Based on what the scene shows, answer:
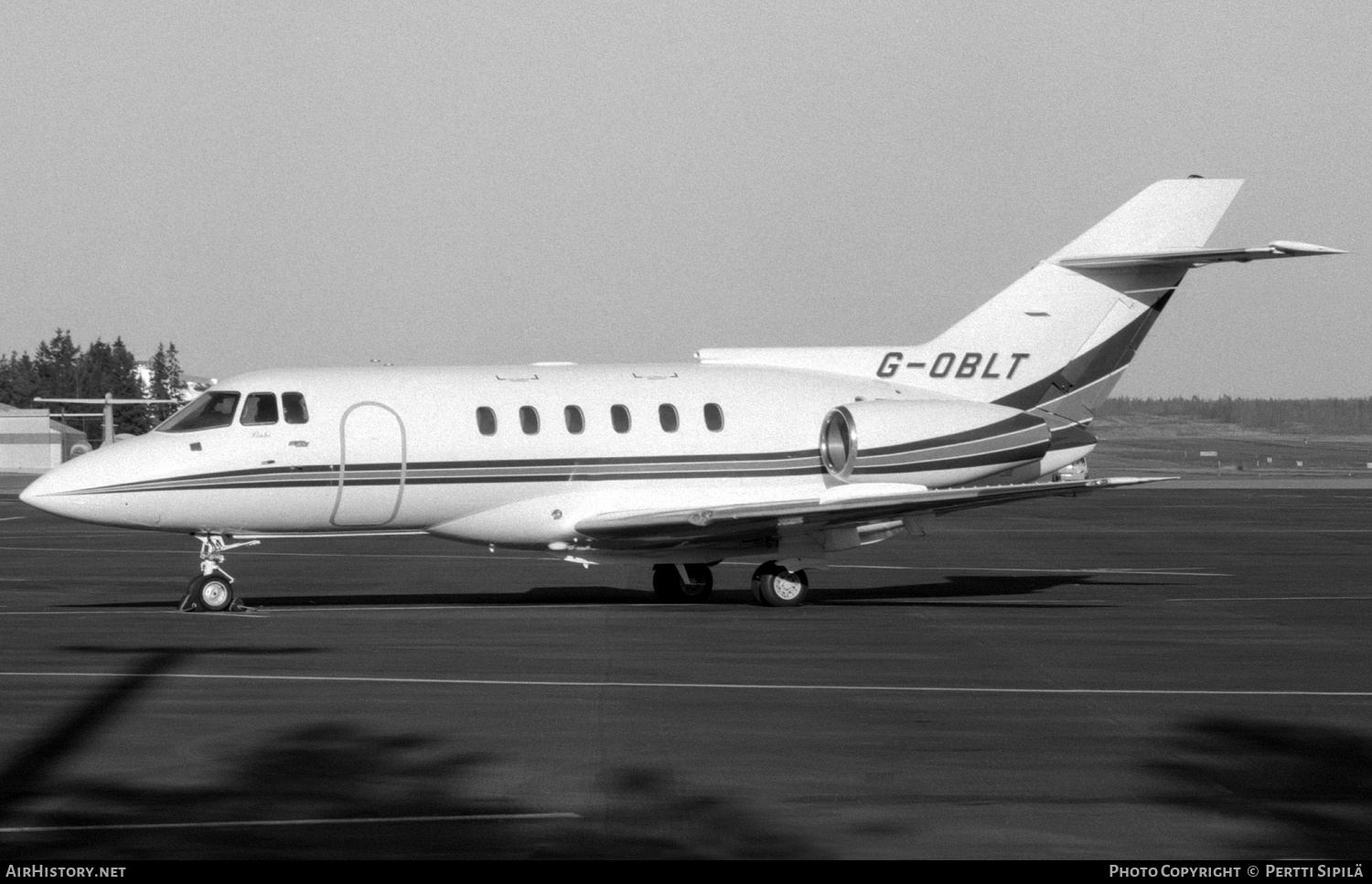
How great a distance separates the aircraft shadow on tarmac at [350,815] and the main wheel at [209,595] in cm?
897

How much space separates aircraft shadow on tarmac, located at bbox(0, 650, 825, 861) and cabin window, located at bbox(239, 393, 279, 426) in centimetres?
960

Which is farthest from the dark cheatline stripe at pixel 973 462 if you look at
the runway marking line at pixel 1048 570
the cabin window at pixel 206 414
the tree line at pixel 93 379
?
the tree line at pixel 93 379

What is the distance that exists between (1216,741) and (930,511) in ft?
30.7

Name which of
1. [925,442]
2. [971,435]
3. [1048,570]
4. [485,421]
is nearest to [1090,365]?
[971,435]

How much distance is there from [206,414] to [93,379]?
438ft

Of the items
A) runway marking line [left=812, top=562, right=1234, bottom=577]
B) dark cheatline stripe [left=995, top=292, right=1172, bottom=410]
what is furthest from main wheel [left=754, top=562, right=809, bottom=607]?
runway marking line [left=812, top=562, right=1234, bottom=577]

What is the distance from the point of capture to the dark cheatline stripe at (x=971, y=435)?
877 inches

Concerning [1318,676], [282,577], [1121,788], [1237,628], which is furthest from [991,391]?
[1121,788]

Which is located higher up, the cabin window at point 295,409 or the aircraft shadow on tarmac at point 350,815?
the cabin window at point 295,409

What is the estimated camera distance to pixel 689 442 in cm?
2197

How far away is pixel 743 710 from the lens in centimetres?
1291

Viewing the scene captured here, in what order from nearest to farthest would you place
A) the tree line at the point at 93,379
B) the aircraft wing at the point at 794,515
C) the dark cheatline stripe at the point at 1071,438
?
the aircraft wing at the point at 794,515 < the dark cheatline stripe at the point at 1071,438 < the tree line at the point at 93,379

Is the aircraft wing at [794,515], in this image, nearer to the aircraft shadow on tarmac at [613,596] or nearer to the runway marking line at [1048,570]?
the aircraft shadow on tarmac at [613,596]

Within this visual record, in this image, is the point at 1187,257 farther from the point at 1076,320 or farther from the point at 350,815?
the point at 350,815
